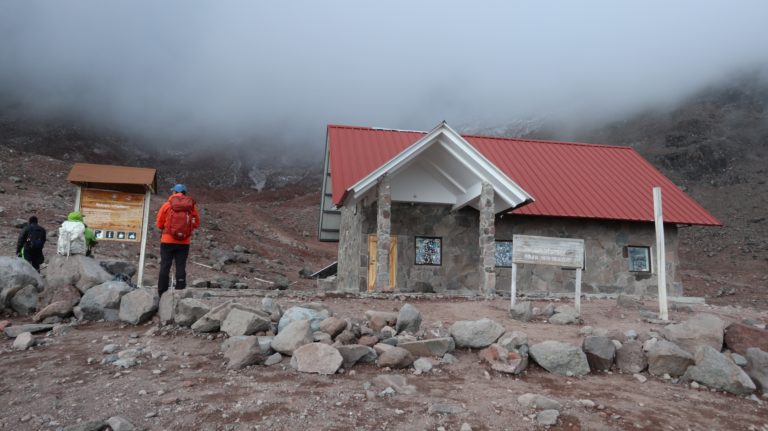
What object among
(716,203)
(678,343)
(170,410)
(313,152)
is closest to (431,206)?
(678,343)

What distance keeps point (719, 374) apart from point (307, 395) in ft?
15.9

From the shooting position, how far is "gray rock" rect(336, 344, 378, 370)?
5980 mm

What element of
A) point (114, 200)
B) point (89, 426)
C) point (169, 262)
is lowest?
point (89, 426)

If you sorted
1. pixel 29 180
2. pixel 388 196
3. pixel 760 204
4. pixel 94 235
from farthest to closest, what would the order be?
pixel 760 204, pixel 29 180, pixel 388 196, pixel 94 235

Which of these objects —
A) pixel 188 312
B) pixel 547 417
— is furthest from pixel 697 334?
pixel 188 312

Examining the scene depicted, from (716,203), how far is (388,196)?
4057 cm

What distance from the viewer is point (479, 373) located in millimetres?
6074

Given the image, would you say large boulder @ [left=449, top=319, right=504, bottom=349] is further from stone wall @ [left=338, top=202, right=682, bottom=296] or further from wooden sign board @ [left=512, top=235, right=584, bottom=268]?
stone wall @ [left=338, top=202, right=682, bottom=296]

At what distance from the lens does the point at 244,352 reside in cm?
596

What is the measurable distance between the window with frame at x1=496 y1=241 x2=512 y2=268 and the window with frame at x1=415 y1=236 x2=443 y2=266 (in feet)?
5.77

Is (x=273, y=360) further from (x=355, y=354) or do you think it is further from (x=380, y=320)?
(x=380, y=320)

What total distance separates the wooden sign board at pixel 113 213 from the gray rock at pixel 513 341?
783cm

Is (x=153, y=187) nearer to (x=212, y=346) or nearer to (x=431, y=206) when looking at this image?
(x=212, y=346)

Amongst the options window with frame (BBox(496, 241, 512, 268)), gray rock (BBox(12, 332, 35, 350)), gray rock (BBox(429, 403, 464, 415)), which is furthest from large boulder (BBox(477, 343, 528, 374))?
window with frame (BBox(496, 241, 512, 268))
